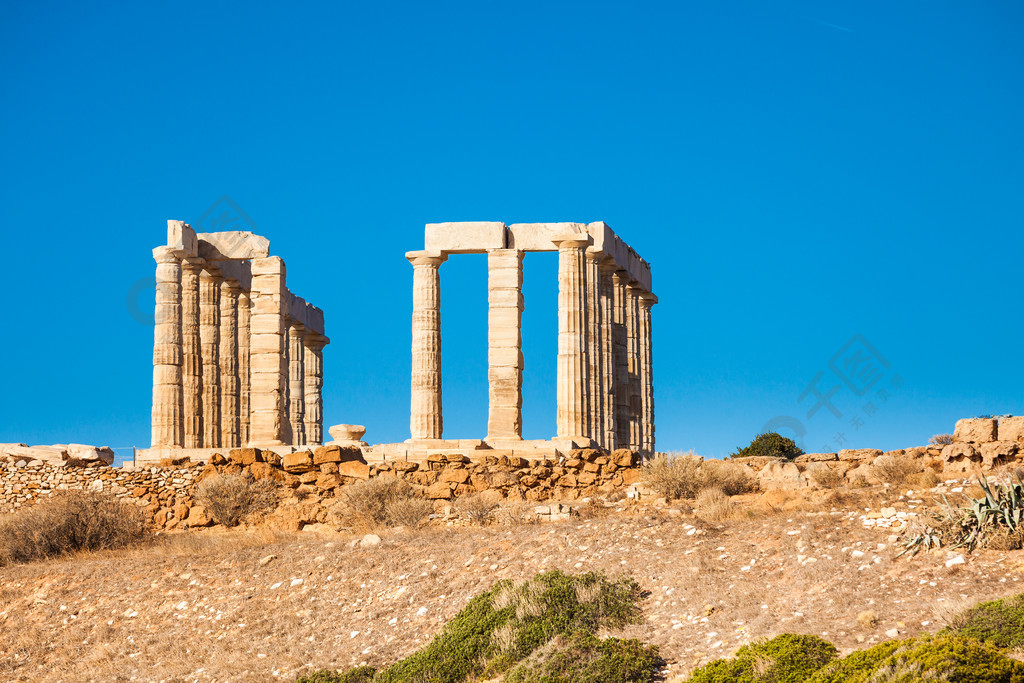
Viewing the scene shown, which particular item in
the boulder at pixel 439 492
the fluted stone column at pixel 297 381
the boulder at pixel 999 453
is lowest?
the boulder at pixel 439 492

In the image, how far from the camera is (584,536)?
69.5 feet

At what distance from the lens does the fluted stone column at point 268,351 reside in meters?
38.6

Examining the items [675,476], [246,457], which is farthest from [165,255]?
[675,476]

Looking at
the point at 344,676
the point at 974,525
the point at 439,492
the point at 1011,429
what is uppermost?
the point at 1011,429

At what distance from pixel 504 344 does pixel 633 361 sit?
26.8 ft

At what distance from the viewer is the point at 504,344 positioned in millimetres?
35594

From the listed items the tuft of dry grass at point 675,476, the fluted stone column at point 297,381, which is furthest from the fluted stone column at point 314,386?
the tuft of dry grass at point 675,476

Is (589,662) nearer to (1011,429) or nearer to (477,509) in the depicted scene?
(477,509)

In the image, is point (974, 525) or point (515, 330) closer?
point (974, 525)

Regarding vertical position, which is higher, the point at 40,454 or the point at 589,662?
the point at 40,454

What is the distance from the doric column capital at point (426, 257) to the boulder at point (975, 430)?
657 inches

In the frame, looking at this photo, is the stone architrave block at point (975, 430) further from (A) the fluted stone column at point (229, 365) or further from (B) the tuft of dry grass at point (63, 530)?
(A) the fluted stone column at point (229, 365)

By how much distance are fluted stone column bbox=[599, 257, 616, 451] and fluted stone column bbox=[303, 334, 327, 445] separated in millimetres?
15498

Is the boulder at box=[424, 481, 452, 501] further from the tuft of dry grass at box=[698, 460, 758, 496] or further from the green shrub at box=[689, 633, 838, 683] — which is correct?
the green shrub at box=[689, 633, 838, 683]
